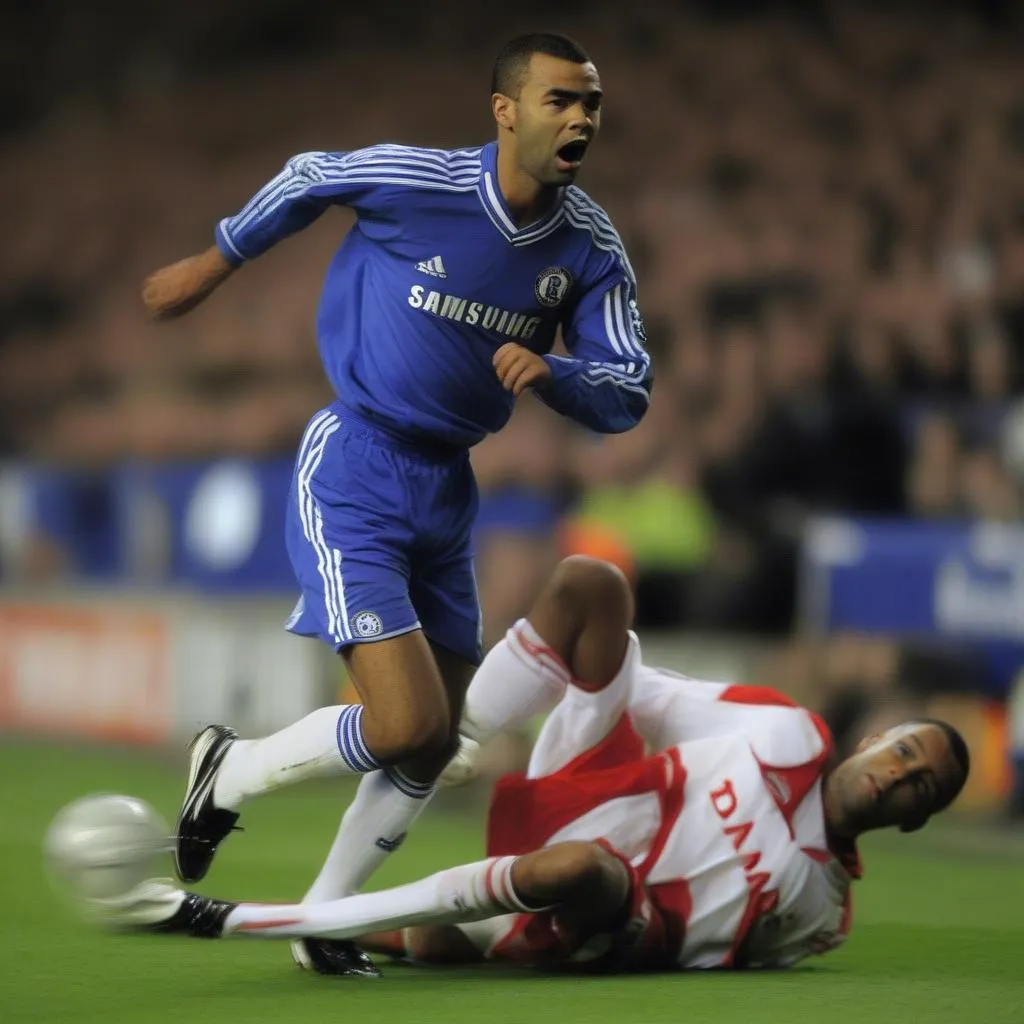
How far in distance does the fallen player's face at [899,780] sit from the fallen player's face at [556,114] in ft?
4.68

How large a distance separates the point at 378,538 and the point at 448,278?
1.94ft

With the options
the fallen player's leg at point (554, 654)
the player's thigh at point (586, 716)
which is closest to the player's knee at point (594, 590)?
the fallen player's leg at point (554, 654)

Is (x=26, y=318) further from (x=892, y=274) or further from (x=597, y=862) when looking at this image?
(x=597, y=862)

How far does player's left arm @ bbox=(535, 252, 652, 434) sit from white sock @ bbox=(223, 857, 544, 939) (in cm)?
96

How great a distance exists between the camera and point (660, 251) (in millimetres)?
11461

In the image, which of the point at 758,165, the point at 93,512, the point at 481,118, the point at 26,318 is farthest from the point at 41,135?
the point at 758,165

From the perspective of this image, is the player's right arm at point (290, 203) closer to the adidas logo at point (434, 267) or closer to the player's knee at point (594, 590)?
→ the adidas logo at point (434, 267)

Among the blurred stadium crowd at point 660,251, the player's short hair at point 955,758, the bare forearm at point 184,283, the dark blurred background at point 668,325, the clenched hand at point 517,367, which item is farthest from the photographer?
the blurred stadium crowd at point 660,251

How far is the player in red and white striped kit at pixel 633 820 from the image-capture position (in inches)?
160

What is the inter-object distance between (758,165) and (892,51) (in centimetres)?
104

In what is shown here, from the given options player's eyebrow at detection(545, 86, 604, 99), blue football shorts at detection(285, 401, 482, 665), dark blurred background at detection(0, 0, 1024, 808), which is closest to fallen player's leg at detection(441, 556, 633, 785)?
blue football shorts at detection(285, 401, 482, 665)

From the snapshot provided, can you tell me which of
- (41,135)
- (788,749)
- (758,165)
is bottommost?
(788,749)

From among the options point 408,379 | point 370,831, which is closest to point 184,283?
point 408,379

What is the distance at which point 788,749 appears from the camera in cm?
436
